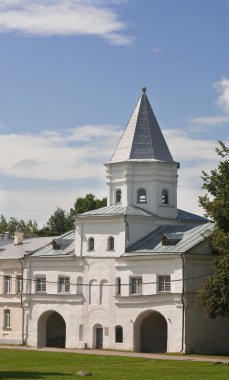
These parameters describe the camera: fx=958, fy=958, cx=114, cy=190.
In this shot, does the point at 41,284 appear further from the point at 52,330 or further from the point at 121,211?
the point at 121,211

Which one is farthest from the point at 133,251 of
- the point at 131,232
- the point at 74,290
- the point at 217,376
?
the point at 217,376

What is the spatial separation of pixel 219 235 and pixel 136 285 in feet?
31.9

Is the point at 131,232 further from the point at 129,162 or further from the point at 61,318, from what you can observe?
the point at 61,318

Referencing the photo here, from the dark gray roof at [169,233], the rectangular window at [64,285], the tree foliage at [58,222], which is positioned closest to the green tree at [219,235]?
the dark gray roof at [169,233]

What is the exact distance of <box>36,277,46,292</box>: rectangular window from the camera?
68125mm

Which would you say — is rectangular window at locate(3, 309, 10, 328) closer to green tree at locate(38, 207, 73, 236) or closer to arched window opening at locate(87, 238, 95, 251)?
arched window opening at locate(87, 238, 95, 251)

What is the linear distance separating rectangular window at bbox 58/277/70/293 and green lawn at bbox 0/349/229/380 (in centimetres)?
946

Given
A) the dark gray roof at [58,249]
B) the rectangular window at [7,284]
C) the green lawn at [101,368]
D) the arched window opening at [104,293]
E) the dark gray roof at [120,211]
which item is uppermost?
the dark gray roof at [120,211]

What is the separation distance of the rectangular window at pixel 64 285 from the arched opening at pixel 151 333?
20.9ft

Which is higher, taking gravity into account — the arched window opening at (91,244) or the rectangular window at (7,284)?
the arched window opening at (91,244)

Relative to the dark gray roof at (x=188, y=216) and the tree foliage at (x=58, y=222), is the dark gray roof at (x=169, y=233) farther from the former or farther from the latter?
the tree foliage at (x=58, y=222)

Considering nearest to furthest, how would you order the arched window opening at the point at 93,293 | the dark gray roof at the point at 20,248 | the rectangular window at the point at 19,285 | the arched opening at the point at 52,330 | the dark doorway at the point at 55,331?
the arched window opening at the point at 93,293 → the arched opening at the point at 52,330 → the dark doorway at the point at 55,331 → the rectangular window at the point at 19,285 → the dark gray roof at the point at 20,248

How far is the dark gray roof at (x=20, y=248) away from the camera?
239ft

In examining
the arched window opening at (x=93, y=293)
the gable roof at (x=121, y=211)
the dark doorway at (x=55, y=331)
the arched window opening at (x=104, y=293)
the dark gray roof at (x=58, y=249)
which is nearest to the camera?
the arched window opening at (x=104, y=293)
